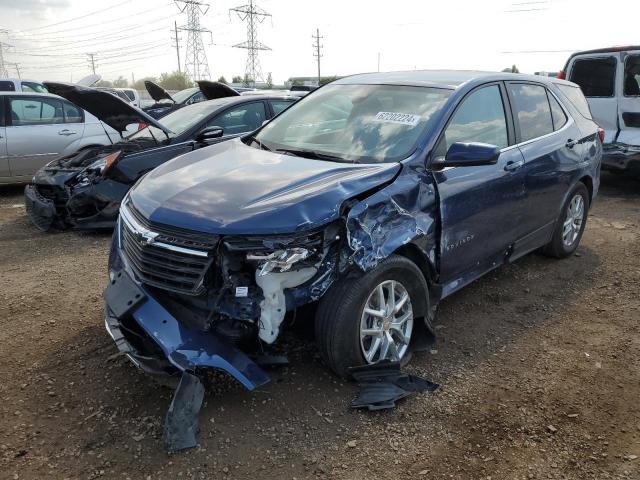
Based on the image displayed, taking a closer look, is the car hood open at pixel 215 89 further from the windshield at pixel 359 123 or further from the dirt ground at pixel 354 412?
the dirt ground at pixel 354 412

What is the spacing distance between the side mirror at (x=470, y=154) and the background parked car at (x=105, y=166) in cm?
296

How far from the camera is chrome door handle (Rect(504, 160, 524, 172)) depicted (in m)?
3.98

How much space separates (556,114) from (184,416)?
13.5 ft

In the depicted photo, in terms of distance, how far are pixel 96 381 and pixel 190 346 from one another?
2.92 feet

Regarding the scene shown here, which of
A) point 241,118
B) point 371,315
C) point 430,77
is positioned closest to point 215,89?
point 241,118

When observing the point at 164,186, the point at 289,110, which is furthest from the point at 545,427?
the point at 289,110

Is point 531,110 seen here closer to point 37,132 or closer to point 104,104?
point 104,104

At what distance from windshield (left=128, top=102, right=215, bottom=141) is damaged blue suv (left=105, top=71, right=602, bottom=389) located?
8.15ft

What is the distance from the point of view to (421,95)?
379 centimetres

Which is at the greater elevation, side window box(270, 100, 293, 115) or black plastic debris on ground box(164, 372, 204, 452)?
side window box(270, 100, 293, 115)

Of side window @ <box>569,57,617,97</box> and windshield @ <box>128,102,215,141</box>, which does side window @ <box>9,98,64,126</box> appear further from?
side window @ <box>569,57,617,97</box>

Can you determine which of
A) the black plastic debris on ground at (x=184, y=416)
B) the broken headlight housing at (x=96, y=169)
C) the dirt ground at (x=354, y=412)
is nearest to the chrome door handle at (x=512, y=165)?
the dirt ground at (x=354, y=412)

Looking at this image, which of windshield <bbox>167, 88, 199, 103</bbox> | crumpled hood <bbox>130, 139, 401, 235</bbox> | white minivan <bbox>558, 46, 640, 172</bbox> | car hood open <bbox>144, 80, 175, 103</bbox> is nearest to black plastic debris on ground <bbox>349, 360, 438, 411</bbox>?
crumpled hood <bbox>130, 139, 401, 235</bbox>

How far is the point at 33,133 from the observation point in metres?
8.09
